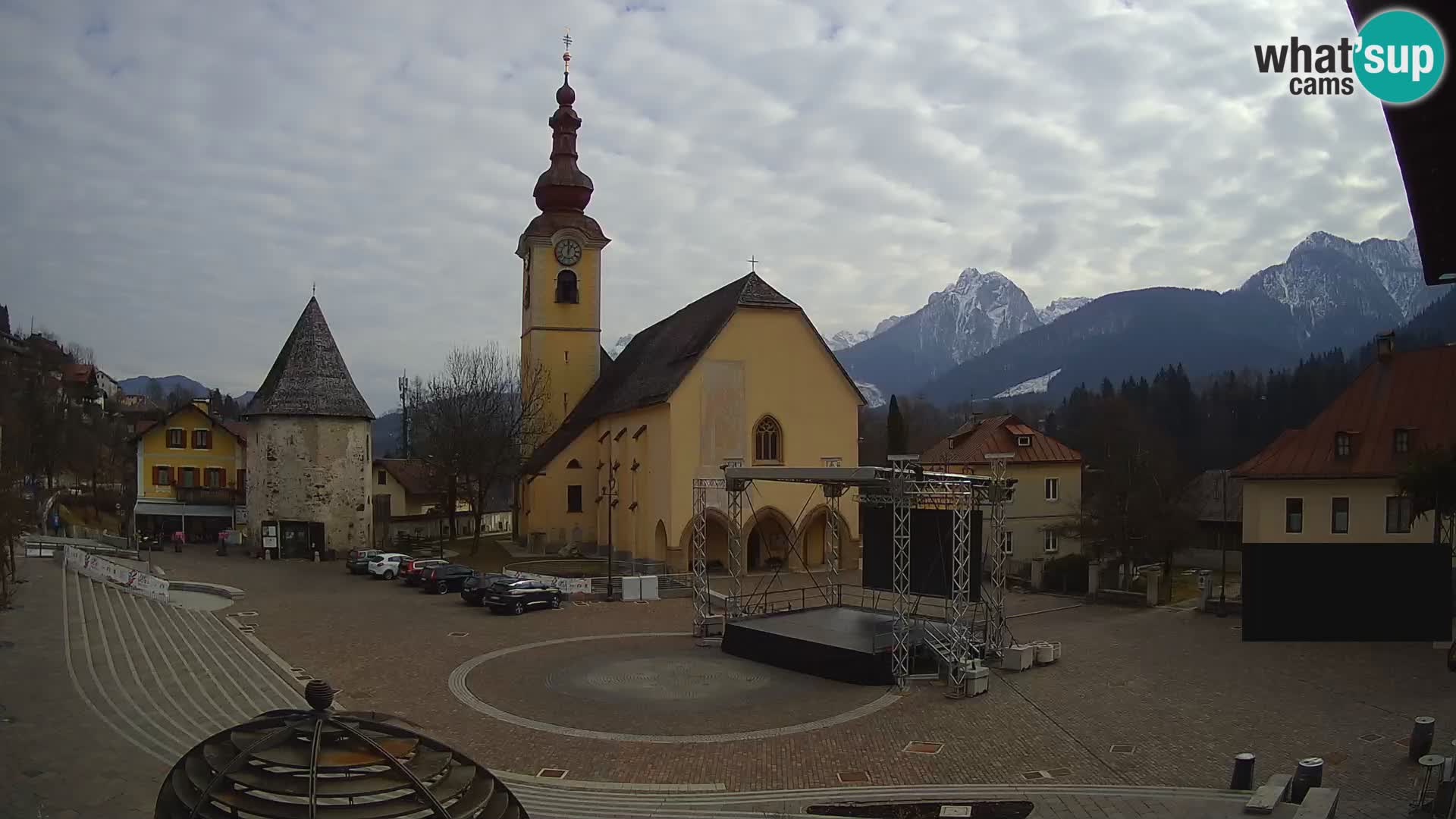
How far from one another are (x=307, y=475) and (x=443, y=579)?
45.8ft

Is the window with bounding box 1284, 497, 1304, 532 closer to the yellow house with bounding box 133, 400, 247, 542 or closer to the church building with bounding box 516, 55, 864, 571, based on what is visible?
the church building with bounding box 516, 55, 864, 571

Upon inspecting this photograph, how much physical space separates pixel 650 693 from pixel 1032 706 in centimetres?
727

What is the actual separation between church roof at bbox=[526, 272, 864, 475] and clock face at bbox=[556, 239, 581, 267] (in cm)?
558

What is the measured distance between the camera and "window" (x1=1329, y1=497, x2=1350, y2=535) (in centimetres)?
2736

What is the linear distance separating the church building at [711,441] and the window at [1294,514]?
1675cm

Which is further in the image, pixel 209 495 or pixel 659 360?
pixel 209 495

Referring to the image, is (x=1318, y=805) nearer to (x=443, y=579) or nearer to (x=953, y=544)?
(x=953, y=544)

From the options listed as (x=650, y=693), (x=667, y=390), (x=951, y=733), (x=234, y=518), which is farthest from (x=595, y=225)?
(x=951, y=733)

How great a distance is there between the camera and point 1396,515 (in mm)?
26641

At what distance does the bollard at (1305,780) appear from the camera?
11.6 m

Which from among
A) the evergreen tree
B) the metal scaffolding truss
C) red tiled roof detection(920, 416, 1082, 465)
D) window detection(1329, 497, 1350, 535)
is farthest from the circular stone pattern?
the evergreen tree

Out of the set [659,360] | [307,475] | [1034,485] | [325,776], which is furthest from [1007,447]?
[325,776]

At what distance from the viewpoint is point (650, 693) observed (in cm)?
1909

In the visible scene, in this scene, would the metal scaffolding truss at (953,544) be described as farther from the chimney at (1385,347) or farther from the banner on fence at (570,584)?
the chimney at (1385,347)
